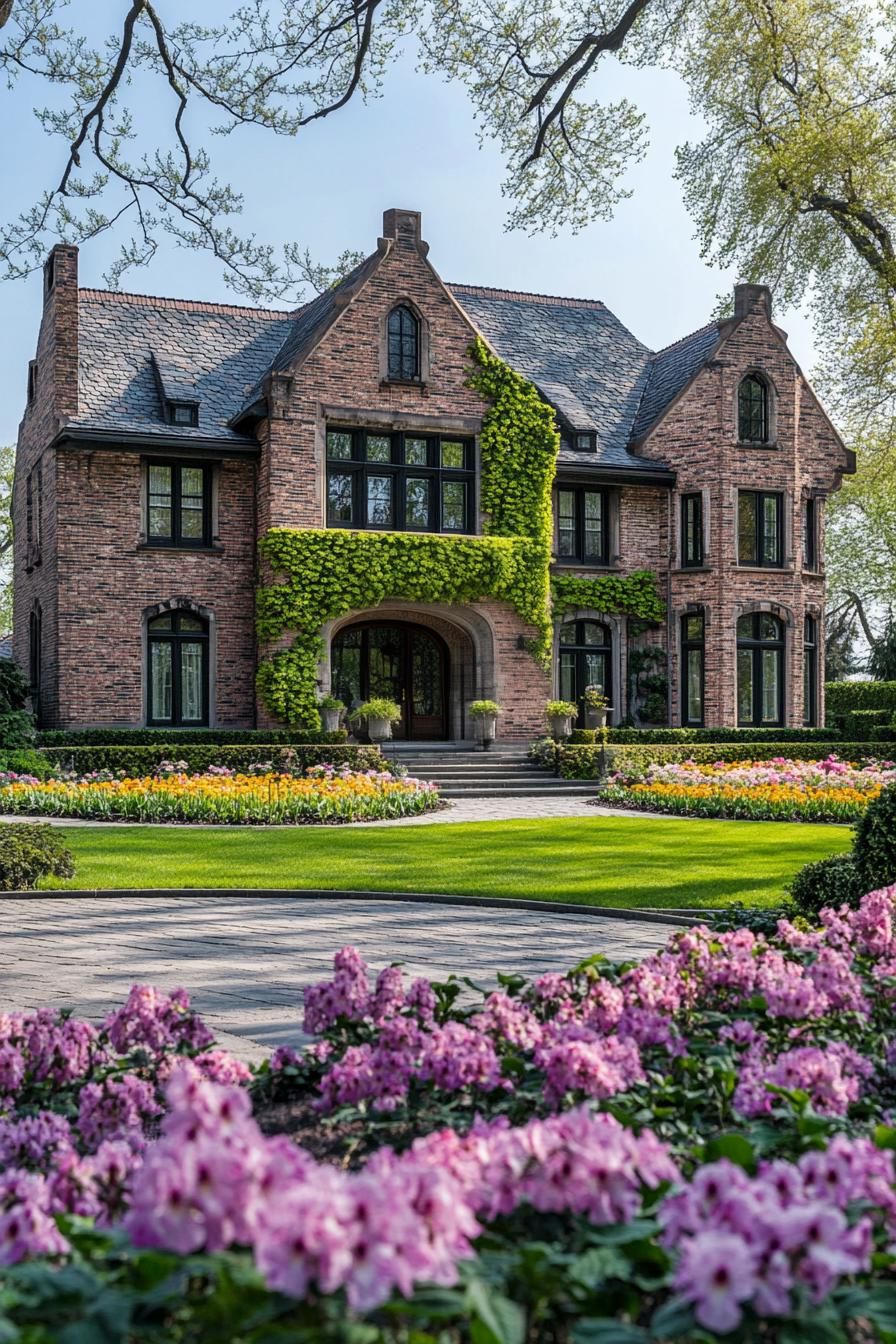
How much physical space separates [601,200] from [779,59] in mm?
4146

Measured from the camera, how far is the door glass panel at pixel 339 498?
81.9 feet

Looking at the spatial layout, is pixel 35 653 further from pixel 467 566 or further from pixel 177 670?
pixel 467 566

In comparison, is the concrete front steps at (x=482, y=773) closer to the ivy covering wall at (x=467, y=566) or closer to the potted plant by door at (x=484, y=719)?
the potted plant by door at (x=484, y=719)

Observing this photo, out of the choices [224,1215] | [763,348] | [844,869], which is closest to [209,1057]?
[224,1215]

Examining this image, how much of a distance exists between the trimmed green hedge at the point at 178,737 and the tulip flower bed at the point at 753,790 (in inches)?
214

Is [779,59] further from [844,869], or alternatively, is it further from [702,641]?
[702,641]

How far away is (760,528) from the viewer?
28.5 m

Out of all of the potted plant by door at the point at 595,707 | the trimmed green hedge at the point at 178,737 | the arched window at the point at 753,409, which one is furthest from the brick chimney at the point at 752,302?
the trimmed green hedge at the point at 178,737

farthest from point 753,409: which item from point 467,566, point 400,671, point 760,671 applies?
point 400,671

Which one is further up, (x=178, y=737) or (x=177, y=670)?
(x=177, y=670)

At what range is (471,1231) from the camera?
6.07ft

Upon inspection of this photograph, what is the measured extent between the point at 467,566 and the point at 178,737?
6.64m

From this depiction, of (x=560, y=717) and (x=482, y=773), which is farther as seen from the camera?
(x=560, y=717)

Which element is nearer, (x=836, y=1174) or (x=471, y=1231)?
(x=471, y=1231)
